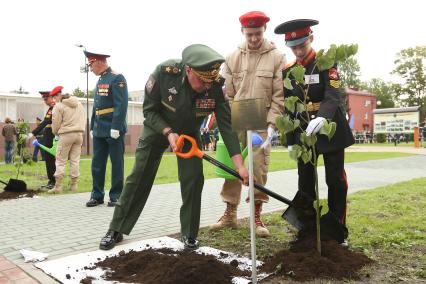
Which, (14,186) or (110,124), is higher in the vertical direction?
(110,124)

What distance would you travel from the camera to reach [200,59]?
3.10m

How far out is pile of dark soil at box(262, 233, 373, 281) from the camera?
297cm

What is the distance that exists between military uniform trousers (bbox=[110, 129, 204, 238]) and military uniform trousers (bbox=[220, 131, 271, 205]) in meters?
0.64

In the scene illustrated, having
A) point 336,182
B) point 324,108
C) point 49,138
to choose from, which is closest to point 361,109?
point 49,138

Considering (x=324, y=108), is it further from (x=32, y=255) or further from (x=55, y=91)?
(x=55, y=91)

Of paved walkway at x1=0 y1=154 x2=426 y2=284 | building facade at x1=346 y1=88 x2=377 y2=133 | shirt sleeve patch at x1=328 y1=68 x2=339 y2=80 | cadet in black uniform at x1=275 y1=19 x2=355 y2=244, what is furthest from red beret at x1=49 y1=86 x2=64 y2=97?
building facade at x1=346 y1=88 x2=377 y2=133

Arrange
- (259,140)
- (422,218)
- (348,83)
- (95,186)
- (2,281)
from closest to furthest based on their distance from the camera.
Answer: (2,281), (259,140), (422,218), (95,186), (348,83)

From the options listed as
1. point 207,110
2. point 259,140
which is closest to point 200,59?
point 207,110

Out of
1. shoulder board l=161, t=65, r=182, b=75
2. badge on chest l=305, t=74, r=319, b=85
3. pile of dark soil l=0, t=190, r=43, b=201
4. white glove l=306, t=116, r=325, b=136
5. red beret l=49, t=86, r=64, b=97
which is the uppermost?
red beret l=49, t=86, r=64, b=97

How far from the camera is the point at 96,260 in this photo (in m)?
3.42

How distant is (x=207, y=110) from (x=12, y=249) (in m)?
2.15

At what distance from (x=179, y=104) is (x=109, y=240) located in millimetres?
1364

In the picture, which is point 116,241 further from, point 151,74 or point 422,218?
point 422,218

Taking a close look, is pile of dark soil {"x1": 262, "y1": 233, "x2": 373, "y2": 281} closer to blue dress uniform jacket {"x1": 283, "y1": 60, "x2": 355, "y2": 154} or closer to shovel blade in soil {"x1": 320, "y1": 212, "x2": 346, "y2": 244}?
shovel blade in soil {"x1": 320, "y1": 212, "x2": 346, "y2": 244}
